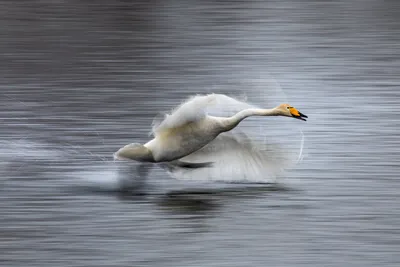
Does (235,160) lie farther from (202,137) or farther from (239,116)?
(239,116)

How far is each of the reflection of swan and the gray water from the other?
1.41 feet

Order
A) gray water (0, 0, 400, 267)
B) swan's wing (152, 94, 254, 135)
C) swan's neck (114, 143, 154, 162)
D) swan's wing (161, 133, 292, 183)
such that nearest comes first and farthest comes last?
gray water (0, 0, 400, 267)
swan's wing (152, 94, 254, 135)
swan's neck (114, 143, 154, 162)
swan's wing (161, 133, 292, 183)

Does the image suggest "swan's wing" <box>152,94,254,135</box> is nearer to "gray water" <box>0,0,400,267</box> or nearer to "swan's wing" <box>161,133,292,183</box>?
"swan's wing" <box>161,133,292,183</box>

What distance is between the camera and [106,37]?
21328 mm

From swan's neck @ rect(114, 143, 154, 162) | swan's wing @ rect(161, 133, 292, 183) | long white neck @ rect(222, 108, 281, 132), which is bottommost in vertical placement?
swan's wing @ rect(161, 133, 292, 183)

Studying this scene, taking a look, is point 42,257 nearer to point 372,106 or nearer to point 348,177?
point 348,177

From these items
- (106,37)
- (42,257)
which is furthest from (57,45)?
(42,257)

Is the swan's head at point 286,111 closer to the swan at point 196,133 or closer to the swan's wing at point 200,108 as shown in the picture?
the swan at point 196,133

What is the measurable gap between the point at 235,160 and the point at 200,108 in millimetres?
1084

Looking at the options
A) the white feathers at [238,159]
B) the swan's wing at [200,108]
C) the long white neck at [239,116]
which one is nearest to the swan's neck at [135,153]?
the swan's wing at [200,108]

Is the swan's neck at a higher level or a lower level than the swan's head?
lower

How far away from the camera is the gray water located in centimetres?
1209

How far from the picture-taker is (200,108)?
40.9 feet

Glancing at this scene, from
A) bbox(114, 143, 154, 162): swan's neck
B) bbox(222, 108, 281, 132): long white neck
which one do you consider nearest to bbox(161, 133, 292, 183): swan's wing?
bbox(114, 143, 154, 162): swan's neck
